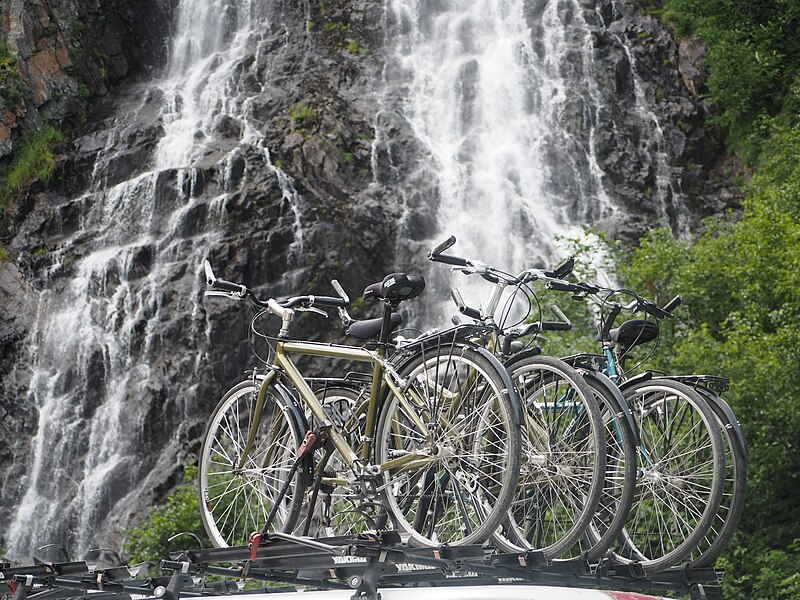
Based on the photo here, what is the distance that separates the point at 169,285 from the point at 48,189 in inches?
219

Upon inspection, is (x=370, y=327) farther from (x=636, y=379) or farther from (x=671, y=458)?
(x=671, y=458)

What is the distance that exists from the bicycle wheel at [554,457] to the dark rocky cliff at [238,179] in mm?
15626

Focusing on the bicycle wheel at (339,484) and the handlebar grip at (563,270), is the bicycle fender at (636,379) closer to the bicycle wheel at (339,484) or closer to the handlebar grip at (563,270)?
the handlebar grip at (563,270)

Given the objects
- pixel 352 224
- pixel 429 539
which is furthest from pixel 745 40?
pixel 429 539

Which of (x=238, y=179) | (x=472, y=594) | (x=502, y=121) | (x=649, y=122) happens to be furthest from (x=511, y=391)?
(x=649, y=122)

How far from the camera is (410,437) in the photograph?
4793 millimetres

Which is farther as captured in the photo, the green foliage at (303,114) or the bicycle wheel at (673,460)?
the green foliage at (303,114)

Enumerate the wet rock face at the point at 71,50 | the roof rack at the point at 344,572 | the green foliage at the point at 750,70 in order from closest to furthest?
the roof rack at the point at 344,572 < the green foliage at the point at 750,70 < the wet rock face at the point at 71,50

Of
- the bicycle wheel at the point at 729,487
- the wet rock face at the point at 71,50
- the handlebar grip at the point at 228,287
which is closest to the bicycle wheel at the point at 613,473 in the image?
the bicycle wheel at the point at 729,487

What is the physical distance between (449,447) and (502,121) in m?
21.0

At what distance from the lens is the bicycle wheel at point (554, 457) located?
15.3ft

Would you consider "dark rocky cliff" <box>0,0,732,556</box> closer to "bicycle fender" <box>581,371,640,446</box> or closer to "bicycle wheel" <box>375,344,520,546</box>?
"bicycle wheel" <box>375,344,520,546</box>

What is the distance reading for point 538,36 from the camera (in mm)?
26719

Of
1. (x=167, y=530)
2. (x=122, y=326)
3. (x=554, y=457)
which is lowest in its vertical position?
(x=554, y=457)
